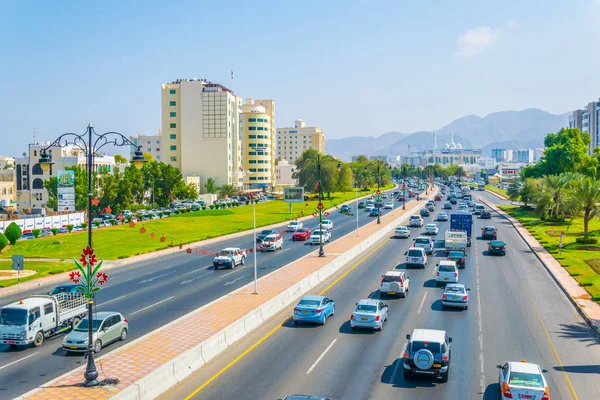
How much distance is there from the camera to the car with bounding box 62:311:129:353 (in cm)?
2308

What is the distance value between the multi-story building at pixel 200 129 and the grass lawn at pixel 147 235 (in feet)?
182

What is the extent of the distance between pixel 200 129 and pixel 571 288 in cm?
12814

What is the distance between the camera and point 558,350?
23.8 metres

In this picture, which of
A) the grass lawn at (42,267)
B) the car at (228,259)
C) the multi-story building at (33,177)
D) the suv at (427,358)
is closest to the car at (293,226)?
the car at (228,259)

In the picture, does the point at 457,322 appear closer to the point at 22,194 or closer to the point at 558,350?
the point at 558,350

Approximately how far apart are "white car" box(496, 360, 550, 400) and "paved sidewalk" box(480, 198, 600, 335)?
11090 millimetres

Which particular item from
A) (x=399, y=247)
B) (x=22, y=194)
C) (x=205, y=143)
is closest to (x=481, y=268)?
A: (x=399, y=247)

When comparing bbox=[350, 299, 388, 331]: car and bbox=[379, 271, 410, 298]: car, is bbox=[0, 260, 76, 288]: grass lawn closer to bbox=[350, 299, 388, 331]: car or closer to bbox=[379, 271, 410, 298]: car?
bbox=[379, 271, 410, 298]: car

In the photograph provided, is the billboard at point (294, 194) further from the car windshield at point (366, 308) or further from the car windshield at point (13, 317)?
the car windshield at point (13, 317)

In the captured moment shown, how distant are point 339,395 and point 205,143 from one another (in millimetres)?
141825

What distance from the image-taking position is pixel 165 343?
901 inches

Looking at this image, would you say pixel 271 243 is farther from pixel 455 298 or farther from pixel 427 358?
pixel 427 358

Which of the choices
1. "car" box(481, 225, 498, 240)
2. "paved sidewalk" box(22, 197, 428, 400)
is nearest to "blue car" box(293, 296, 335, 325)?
"paved sidewalk" box(22, 197, 428, 400)

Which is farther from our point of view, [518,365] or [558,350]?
[558,350]
